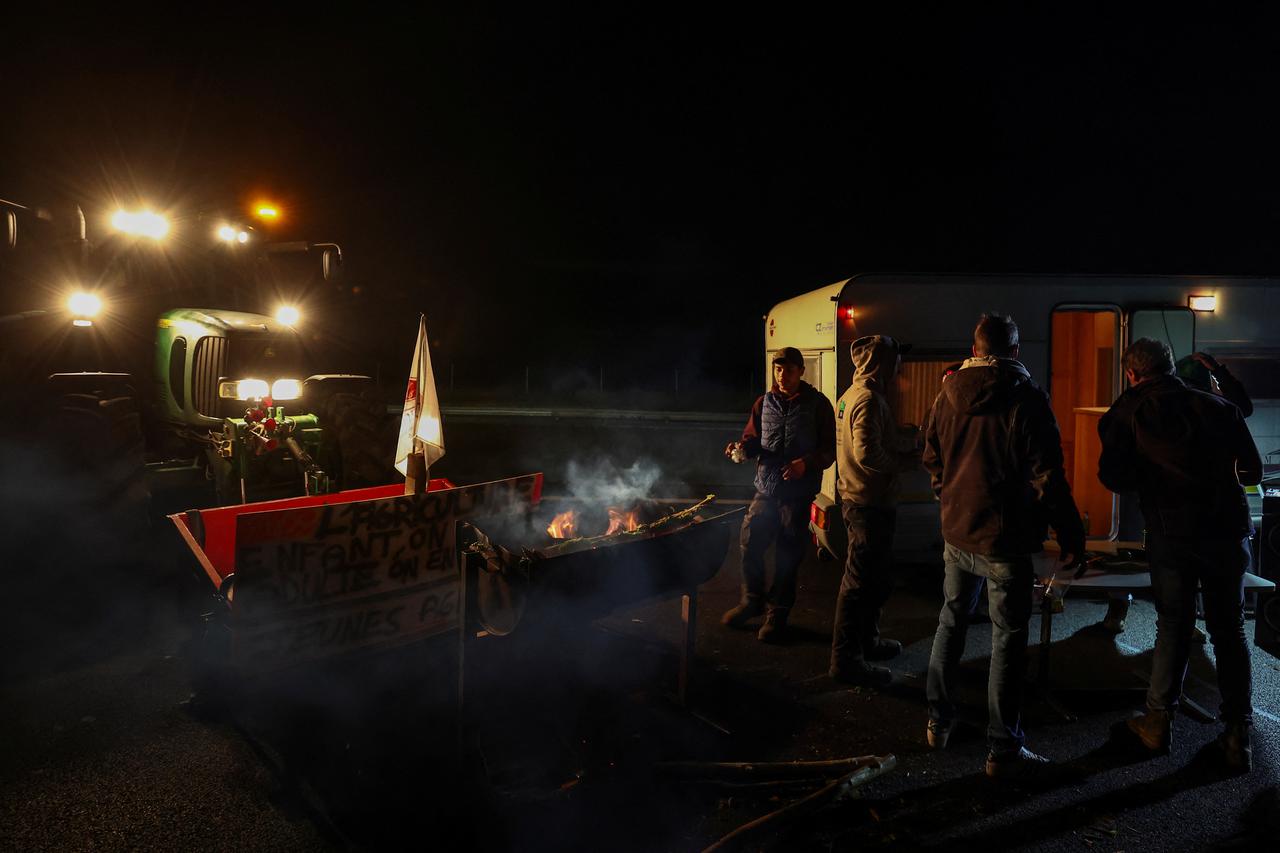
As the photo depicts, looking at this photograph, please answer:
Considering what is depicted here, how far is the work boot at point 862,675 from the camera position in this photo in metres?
4.54

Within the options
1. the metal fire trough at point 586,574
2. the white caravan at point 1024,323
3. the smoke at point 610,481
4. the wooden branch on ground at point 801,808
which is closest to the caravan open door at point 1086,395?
the white caravan at point 1024,323

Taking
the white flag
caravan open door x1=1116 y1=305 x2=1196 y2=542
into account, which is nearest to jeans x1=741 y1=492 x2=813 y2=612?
the white flag

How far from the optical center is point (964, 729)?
4039 mm

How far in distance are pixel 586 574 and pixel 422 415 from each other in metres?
1.64

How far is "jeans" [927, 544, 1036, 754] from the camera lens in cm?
354

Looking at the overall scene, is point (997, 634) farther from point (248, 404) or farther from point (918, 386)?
point (248, 404)

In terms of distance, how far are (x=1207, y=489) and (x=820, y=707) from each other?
2.33m

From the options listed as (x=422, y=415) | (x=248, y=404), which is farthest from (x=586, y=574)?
(x=248, y=404)

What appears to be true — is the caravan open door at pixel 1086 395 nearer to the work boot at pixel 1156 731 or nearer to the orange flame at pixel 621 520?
the work boot at pixel 1156 731

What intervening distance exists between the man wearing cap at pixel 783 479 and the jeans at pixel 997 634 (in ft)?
5.13

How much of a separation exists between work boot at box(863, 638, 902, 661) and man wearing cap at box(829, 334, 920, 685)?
1.37 feet

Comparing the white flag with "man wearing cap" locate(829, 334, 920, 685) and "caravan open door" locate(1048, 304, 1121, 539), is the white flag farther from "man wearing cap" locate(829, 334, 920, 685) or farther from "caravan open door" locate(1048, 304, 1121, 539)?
"caravan open door" locate(1048, 304, 1121, 539)

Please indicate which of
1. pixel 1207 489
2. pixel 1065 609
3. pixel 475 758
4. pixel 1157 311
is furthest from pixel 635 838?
pixel 1157 311

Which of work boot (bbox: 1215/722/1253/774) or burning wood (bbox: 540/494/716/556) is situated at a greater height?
burning wood (bbox: 540/494/716/556)
